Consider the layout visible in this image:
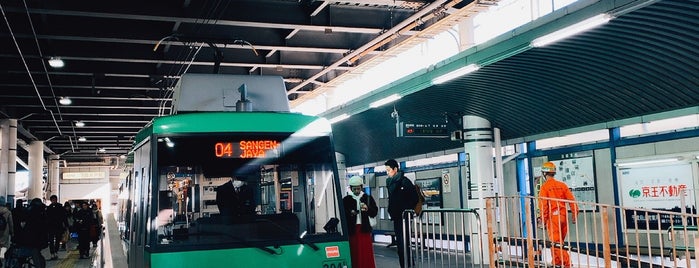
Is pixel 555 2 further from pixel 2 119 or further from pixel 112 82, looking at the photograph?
pixel 2 119

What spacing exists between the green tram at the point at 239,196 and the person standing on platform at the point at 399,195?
3.63m

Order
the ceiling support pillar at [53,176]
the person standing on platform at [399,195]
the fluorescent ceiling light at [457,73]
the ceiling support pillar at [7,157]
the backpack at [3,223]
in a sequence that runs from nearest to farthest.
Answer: the person standing on platform at [399,195] < the fluorescent ceiling light at [457,73] < the backpack at [3,223] < the ceiling support pillar at [7,157] < the ceiling support pillar at [53,176]

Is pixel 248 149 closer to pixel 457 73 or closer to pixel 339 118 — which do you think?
pixel 457 73

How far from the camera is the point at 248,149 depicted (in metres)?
6.92

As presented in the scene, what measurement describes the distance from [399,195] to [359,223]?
1405 mm

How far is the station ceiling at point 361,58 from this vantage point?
984cm

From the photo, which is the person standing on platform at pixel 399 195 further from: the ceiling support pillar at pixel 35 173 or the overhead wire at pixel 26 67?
the ceiling support pillar at pixel 35 173

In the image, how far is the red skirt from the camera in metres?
9.48

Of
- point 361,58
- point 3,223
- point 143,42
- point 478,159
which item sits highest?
point 361,58

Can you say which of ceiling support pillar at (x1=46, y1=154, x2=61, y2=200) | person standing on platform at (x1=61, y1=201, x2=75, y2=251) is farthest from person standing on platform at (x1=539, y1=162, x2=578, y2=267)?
ceiling support pillar at (x1=46, y1=154, x2=61, y2=200)

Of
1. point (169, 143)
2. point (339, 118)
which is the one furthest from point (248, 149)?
point (339, 118)

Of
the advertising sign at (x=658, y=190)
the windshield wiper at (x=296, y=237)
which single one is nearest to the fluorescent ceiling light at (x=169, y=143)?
the windshield wiper at (x=296, y=237)

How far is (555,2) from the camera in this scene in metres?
13.8

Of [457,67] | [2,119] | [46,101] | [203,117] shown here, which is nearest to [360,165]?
[46,101]
